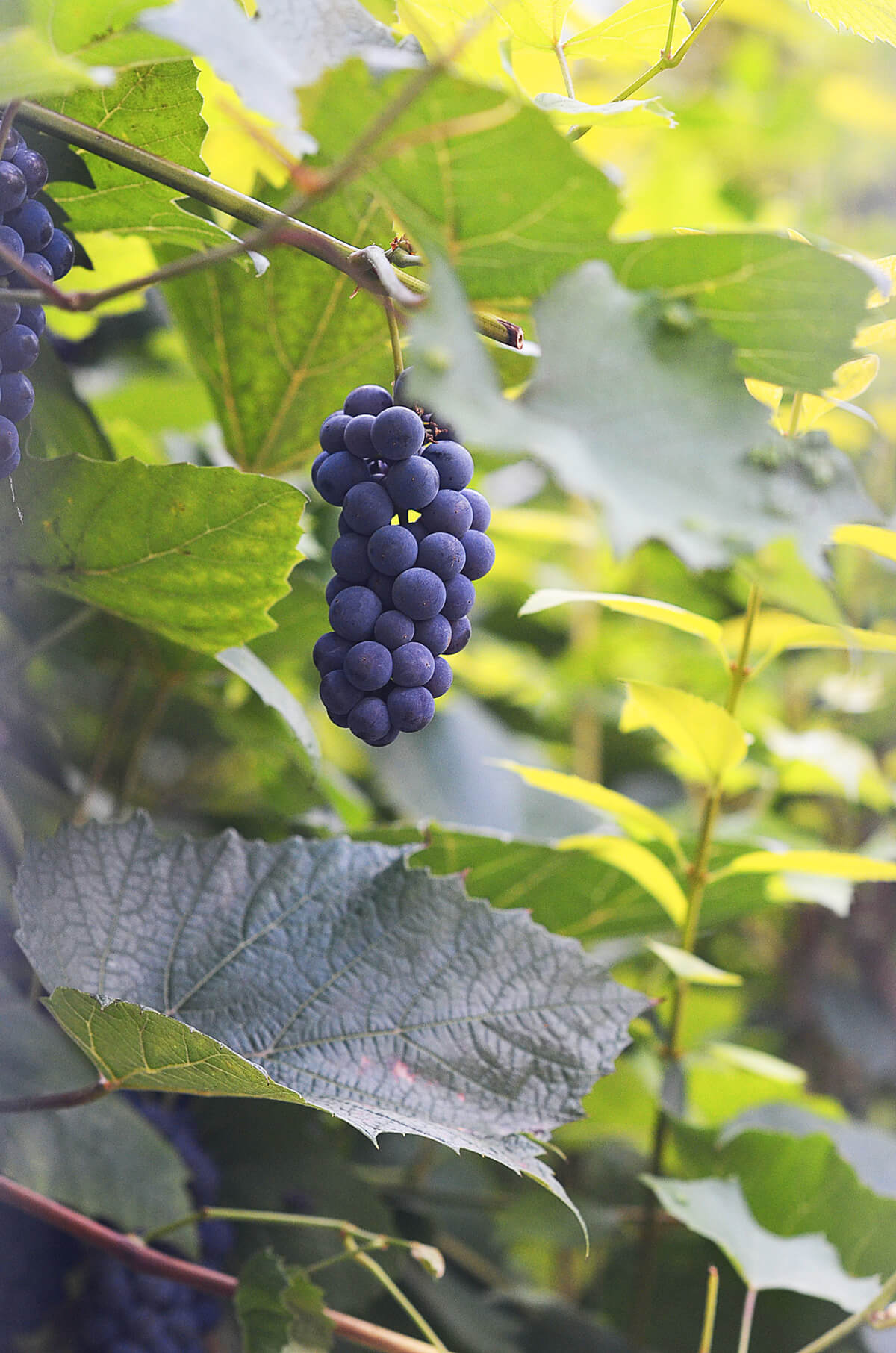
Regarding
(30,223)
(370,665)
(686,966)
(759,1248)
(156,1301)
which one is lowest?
(156,1301)

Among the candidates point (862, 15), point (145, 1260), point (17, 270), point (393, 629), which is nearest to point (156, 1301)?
point (145, 1260)

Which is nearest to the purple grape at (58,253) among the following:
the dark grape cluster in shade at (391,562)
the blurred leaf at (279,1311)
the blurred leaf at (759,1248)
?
the dark grape cluster in shade at (391,562)

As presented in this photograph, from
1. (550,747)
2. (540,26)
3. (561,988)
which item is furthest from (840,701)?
(540,26)

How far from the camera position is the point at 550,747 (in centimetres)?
138

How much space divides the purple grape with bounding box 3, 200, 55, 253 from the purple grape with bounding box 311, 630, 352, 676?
0.21m

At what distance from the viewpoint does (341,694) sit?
18.4 inches

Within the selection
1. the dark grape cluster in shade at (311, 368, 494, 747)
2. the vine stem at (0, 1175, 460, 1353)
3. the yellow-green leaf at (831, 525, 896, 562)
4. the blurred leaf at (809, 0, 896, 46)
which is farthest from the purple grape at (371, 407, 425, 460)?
the vine stem at (0, 1175, 460, 1353)

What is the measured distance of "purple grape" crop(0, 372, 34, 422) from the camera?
0.45 metres

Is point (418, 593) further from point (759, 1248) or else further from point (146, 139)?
point (759, 1248)

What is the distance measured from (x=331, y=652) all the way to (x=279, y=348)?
293mm

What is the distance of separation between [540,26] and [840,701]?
853mm

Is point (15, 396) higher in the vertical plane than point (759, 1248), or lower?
higher

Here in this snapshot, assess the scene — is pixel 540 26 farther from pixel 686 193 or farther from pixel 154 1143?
pixel 686 193

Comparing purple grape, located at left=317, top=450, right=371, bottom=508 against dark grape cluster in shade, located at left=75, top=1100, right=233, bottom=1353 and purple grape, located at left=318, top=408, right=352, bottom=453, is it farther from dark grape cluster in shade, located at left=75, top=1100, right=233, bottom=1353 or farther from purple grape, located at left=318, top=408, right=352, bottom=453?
dark grape cluster in shade, located at left=75, top=1100, right=233, bottom=1353
